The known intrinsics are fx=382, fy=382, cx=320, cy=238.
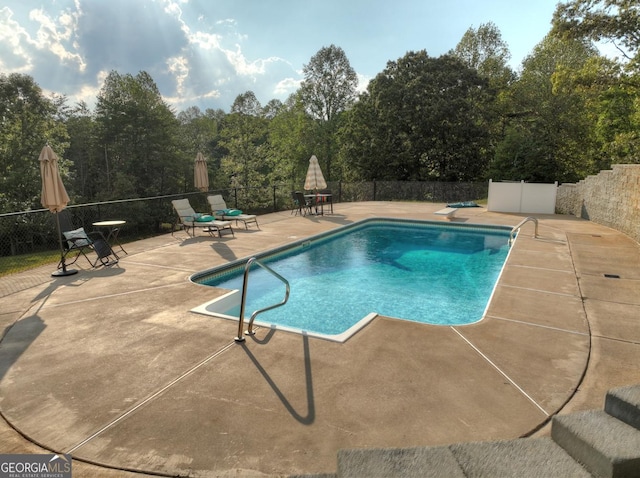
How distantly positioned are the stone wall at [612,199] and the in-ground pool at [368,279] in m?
3.00

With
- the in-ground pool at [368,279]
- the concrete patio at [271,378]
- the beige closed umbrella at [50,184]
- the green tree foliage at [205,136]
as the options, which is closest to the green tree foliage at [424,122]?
the in-ground pool at [368,279]

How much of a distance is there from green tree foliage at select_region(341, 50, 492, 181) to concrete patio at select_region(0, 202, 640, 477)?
65.1 feet

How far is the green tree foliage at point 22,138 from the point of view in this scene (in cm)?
2062

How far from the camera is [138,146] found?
2686 centimetres

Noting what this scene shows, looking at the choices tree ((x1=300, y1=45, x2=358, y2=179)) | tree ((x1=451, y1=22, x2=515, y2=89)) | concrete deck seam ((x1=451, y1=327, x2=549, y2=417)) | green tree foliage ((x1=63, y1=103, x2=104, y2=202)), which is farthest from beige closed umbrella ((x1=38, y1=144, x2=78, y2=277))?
tree ((x1=451, y1=22, x2=515, y2=89))

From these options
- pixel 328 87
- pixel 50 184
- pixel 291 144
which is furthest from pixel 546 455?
pixel 291 144

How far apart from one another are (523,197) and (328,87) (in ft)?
77.5

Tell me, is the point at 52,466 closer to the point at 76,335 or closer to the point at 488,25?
the point at 76,335

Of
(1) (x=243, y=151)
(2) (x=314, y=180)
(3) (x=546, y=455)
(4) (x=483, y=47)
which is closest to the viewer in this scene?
(3) (x=546, y=455)

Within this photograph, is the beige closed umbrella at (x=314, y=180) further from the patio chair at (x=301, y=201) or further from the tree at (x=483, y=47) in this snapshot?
the tree at (x=483, y=47)

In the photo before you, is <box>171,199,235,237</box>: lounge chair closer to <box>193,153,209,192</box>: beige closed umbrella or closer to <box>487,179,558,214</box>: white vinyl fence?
<box>193,153,209,192</box>: beige closed umbrella

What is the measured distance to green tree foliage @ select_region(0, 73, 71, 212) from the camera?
20.6 m

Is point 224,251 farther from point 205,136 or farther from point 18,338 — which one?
point 205,136

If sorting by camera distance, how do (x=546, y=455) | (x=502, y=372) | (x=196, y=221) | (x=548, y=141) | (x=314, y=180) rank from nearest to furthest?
1. (x=546, y=455)
2. (x=502, y=372)
3. (x=196, y=221)
4. (x=314, y=180)
5. (x=548, y=141)
